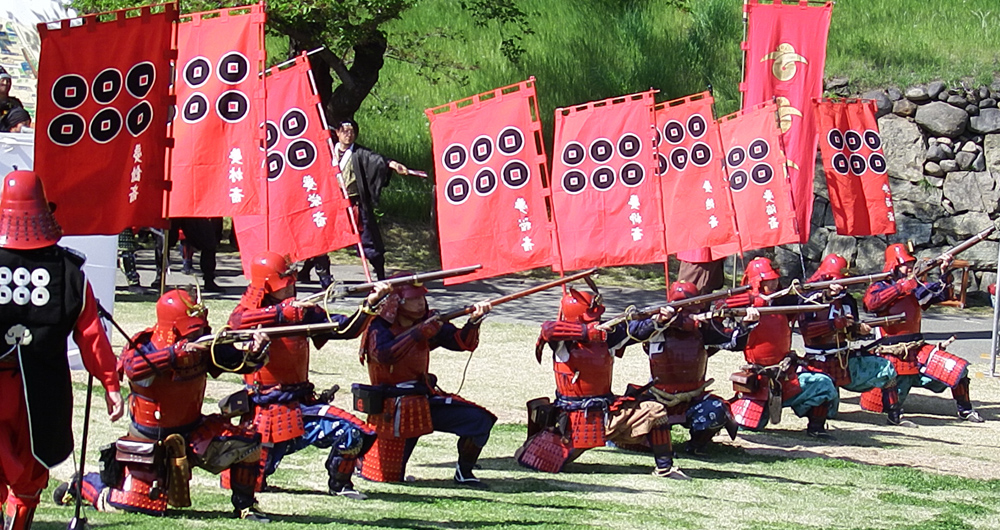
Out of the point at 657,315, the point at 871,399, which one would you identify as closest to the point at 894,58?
the point at 871,399

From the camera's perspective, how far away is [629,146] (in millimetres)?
10062

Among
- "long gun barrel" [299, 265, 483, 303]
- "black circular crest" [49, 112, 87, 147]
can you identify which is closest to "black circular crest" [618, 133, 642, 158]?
"long gun barrel" [299, 265, 483, 303]

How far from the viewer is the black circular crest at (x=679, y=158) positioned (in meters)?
11.0

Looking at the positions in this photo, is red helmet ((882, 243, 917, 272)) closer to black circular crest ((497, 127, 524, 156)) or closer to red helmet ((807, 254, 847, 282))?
red helmet ((807, 254, 847, 282))

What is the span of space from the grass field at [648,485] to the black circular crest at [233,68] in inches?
108

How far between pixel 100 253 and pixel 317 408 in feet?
13.1

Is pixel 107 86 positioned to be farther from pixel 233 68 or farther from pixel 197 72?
pixel 233 68

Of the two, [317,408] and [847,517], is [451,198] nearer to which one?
[317,408]

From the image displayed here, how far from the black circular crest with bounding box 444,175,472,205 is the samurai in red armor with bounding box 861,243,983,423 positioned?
16.0 feet

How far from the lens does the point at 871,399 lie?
12227 millimetres

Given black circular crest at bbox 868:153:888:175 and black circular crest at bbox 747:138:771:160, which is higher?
black circular crest at bbox 747:138:771:160

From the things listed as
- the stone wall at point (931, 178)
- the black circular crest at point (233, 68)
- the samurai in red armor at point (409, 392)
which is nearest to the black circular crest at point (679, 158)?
the samurai in red armor at point (409, 392)

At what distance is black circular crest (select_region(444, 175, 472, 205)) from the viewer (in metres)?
9.27

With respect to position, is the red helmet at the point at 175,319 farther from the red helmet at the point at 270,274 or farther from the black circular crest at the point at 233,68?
the black circular crest at the point at 233,68
